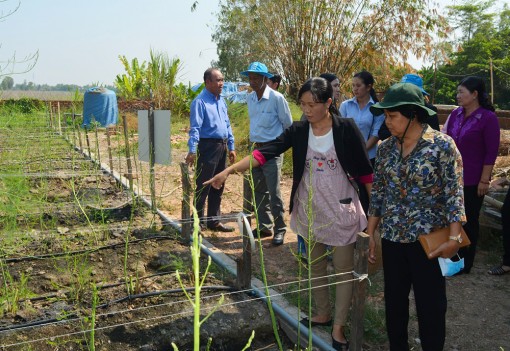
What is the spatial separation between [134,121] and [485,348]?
535 inches

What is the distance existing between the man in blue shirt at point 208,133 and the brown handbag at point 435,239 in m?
2.80

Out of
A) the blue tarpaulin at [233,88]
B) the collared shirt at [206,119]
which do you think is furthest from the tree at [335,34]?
the collared shirt at [206,119]

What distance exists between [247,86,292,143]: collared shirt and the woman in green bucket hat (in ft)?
7.26

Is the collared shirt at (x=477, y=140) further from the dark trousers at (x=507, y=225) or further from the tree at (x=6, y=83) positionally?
the tree at (x=6, y=83)

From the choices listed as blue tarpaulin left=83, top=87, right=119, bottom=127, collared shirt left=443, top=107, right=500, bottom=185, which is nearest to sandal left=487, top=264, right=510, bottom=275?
collared shirt left=443, top=107, right=500, bottom=185

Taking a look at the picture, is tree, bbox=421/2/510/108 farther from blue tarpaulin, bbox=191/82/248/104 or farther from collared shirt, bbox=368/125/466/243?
collared shirt, bbox=368/125/466/243

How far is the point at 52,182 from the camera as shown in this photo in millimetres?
7301

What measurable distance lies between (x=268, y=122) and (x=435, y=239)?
2.64 meters

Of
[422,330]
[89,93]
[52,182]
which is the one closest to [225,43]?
[89,93]

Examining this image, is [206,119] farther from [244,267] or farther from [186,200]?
[244,267]

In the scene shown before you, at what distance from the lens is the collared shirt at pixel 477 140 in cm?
380

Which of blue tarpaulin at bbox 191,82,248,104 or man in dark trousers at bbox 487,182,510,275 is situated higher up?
Result: blue tarpaulin at bbox 191,82,248,104

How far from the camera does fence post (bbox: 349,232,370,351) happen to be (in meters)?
2.47

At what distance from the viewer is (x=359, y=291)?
2.55m
